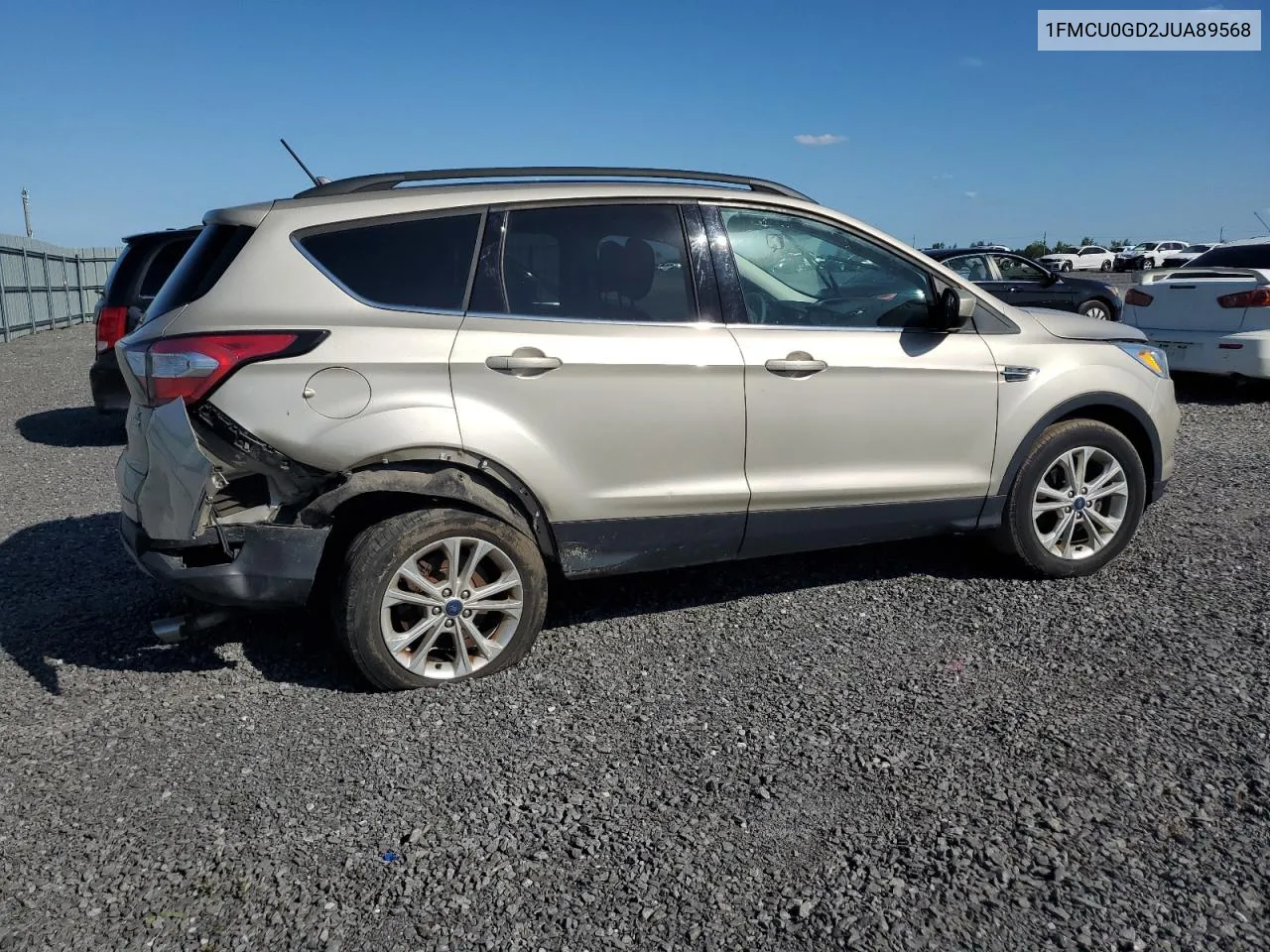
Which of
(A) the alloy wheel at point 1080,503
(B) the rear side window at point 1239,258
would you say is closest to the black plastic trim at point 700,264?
(A) the alloy wheel at point 1080,503

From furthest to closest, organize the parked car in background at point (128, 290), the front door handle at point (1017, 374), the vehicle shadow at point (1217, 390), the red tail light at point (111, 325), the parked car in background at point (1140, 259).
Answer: the parked car in background at point (1140, 259), the vehicle shadow at point (1217, 390), the red tail light at point (111, 325), the parked car in background at point (128, 290), the front door handle at point (1017, 374)

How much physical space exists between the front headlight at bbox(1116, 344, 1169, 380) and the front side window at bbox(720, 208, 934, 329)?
Answer: 1197mm

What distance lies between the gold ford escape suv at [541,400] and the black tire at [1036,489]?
0.05ft

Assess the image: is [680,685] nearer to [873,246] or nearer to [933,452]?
[933,452]

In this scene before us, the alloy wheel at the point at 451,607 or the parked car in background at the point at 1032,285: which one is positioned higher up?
the parked car in background at the point at 1032,285

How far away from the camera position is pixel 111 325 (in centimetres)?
853

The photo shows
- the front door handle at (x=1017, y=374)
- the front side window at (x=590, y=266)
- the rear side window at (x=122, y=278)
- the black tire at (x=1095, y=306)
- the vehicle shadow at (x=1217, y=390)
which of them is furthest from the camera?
the black tire at (x=1095, y=306)

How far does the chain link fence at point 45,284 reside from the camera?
2006cm

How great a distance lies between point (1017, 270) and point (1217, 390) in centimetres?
518

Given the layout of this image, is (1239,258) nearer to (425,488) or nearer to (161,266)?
(425,488)

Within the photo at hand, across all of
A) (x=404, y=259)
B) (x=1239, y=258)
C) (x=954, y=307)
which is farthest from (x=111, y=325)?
(x=1239, y=258)

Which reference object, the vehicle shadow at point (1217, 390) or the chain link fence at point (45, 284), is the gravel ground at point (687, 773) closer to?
the vehicle shadow at point (1217, 390)

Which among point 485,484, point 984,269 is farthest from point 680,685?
point 984,269

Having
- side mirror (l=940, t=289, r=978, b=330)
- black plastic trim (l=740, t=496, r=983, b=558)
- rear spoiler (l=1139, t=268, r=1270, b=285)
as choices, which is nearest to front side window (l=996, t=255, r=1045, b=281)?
rear spoiler (l=1139, t=268, r=1270, b=285)
